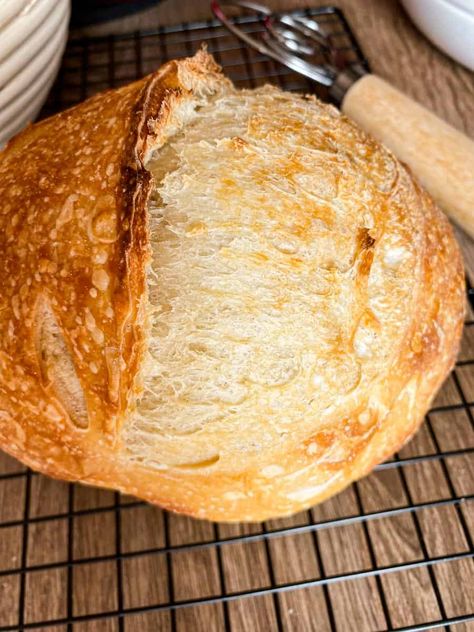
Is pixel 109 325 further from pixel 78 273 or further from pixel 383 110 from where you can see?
pixel 383 110

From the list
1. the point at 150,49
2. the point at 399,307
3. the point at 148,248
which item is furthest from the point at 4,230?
the point at 150,49

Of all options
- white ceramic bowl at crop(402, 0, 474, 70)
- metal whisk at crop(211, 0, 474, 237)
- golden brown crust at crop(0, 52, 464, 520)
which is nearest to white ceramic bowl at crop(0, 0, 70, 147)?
golden brown crust at crop(0, 52, 464, 520)

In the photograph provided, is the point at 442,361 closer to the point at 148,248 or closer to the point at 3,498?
the point at 148,248

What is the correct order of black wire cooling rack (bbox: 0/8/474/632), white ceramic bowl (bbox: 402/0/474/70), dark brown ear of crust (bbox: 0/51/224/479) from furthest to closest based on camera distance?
white ceramic bowl (bbox: 402/0/474/70) < black wire cooling rack (bbox: 0/8/474/632) < dark brown ear of crust (bbox: 0/51/224/479)

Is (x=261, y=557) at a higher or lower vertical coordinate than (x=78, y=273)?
lower

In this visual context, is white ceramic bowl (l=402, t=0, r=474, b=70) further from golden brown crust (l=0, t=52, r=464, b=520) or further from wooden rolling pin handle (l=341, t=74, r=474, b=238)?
golden brown crust (l=0, t=52, r=464, b=520)

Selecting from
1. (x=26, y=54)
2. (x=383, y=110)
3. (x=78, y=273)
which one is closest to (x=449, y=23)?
(x=383, y=110)
